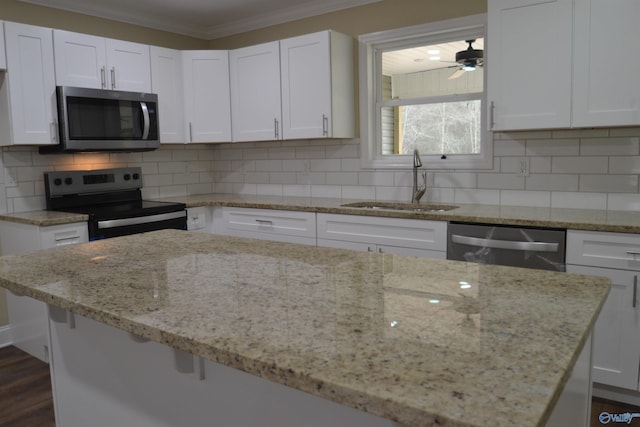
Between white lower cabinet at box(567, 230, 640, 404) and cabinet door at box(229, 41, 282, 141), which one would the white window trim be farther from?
white lower cabinet at box(567, 230, 640, 404)

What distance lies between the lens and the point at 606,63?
105 inches

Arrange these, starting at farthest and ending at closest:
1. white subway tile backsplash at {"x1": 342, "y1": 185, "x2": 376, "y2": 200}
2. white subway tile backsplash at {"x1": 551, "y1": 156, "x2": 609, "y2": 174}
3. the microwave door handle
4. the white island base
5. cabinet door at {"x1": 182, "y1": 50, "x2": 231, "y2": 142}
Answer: cabinet door at {"x1": 182, "y1": 50, "x2": 231, "y2": 142} → white subway tile backsplash at {"x1": 342, "y1": 185, "x2": 376, "y2": 200} → the microwave door handle → white subway tile backsplash at {"x1": 551, "y1": 156, "x2": 609, "y2": 174} → the white island base

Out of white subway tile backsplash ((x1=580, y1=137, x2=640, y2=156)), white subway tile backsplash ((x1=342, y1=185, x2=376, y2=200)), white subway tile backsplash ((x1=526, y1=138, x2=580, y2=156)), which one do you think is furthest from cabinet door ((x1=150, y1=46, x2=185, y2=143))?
→ white subway tile backsplash ((x1=580, y1=137, x2=640, y2=156))

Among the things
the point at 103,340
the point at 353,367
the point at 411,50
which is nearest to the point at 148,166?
the point at 411,50

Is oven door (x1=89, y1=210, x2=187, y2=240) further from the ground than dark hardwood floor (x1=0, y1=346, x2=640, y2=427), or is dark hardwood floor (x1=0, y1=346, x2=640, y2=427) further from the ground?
oven door (x1=89, y1=210, x2=187, y2=240)

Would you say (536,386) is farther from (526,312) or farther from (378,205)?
(378,205)

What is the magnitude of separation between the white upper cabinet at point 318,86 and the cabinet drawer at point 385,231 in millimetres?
729

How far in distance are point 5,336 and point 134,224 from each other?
1.20m

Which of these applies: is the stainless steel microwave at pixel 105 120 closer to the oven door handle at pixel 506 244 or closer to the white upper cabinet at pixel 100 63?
the white upper cabinet at pixel 100 63

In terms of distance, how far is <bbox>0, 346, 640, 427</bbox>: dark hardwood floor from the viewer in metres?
2.54

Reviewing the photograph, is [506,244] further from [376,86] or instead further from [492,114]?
Answer: [376,86]

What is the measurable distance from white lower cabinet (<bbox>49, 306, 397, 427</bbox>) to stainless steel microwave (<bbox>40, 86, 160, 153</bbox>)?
→ 205 centimetres

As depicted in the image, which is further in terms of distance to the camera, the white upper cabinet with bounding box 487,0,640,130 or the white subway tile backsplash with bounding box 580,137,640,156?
the white subway tile backsplash with bounding box 580,137,640,156

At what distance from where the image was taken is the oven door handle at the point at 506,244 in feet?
8.66
